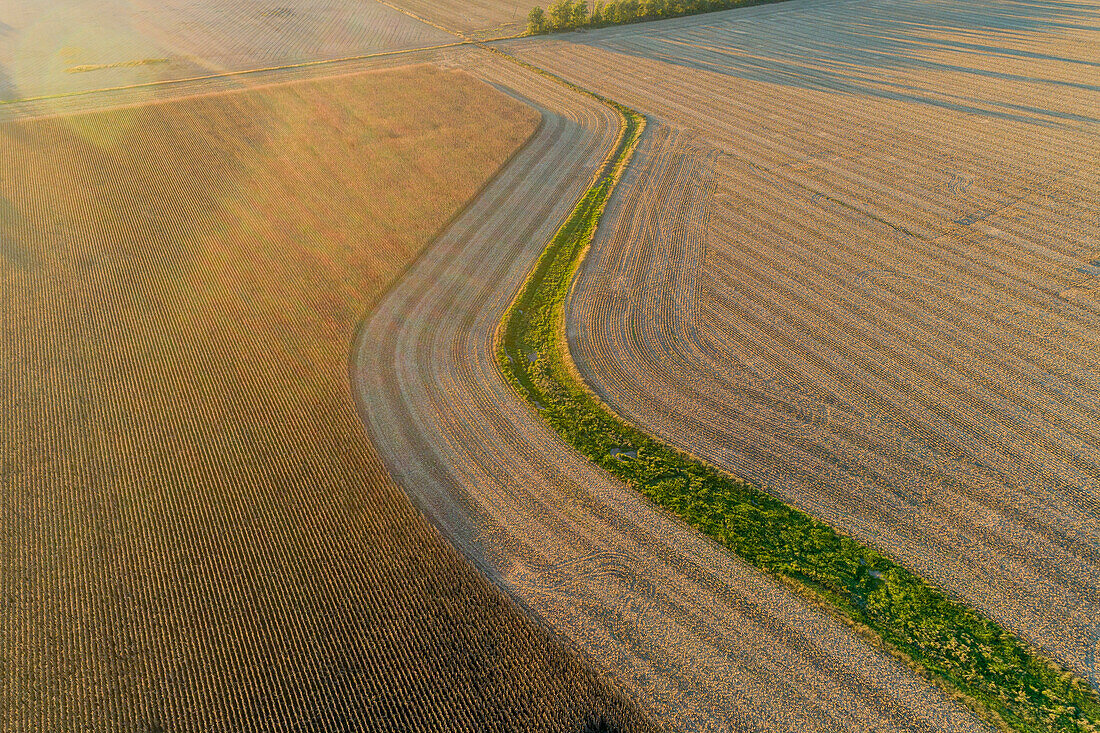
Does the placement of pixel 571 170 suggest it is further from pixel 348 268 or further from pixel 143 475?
pixel 143 475

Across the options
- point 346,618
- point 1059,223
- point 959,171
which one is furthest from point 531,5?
point 346,618

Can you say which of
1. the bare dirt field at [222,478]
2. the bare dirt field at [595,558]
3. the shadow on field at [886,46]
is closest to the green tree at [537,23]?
the shadow on field at [886,46]

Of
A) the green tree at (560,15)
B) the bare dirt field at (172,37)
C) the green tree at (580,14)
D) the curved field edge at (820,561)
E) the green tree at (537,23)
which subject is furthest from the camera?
the green tree at (580,14)


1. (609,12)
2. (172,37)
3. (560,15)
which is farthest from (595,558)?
(172,37)

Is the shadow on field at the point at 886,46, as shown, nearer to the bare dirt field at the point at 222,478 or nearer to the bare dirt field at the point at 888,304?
the bare dirt field at the point at 888,304

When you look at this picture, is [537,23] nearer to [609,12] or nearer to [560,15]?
[560,15]

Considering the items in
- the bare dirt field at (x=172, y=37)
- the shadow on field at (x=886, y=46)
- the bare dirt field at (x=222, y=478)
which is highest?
the shadow on field at (x=886, y=46)

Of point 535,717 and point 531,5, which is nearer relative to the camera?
point 535,717

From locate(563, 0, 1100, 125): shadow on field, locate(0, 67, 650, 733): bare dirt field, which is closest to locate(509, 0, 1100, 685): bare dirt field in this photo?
locate(563, 0, 1100, 125): shadow on field
